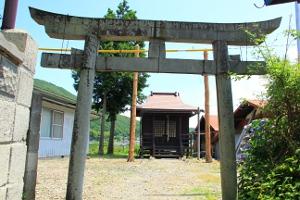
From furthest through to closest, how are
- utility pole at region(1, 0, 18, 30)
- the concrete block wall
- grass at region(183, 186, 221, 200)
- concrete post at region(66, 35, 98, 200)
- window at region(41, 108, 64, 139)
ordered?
window at region(41, 108, 64, 139) → grass at region(183, 186, 221, 200) → concrete post at region(66, 35, 98, 200) → utility pole at region(1, 0, 18, 30) → the concrete block wall

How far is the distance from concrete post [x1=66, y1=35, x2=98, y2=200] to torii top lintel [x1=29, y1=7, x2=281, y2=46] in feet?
1.04

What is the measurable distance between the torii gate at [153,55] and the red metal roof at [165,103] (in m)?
17.2

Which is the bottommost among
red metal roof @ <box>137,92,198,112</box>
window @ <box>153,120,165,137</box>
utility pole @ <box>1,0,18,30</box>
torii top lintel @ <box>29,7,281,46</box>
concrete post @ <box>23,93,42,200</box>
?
concrete post @ <box>23,93,42,200</box>

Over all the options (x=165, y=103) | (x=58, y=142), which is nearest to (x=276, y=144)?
(x=58, y=142)

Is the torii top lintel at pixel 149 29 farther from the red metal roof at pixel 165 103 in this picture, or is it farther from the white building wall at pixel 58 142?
the red metal roof at pixel 165 103

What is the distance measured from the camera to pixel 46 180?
37.8 ft

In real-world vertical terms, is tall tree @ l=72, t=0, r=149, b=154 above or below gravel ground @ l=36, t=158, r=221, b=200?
above

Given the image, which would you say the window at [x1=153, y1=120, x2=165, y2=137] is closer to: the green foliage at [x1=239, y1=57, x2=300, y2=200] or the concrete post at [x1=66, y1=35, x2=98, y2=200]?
the concrete post at [x1=66, y1=35, x2=98, y2=200]

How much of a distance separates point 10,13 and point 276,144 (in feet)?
18.5

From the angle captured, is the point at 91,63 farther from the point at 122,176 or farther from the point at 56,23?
the point at 122,176

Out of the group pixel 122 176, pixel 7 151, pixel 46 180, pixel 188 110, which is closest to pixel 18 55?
pixel 7 151

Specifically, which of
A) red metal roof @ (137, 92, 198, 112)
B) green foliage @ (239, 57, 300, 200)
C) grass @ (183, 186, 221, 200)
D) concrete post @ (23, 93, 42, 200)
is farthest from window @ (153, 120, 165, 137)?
concrete post @ (23, 93, 42, 200)

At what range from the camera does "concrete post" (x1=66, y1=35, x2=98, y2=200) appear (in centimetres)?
801

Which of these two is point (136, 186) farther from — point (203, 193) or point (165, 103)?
point (165, 103)
